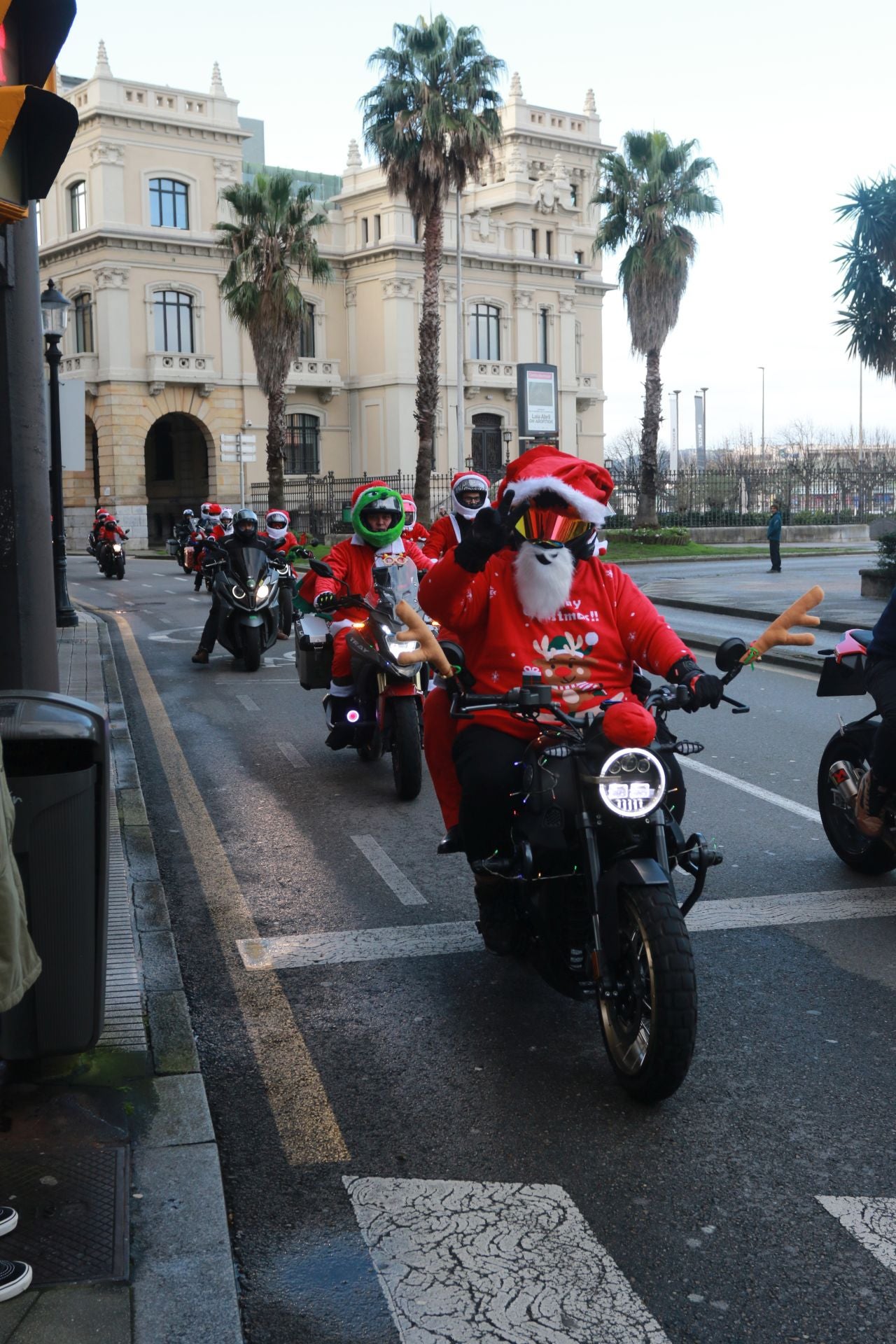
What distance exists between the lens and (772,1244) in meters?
3.36

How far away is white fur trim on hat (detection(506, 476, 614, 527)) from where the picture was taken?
485 cm

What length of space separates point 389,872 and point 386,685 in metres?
1.92

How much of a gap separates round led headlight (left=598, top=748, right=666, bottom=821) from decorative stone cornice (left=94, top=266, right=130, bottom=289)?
52.8 meters

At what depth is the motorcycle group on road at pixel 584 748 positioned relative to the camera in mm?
4016

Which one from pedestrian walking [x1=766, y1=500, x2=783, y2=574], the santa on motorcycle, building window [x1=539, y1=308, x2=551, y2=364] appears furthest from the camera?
building window [x1=539, y1=308, x2=551, y2=364]

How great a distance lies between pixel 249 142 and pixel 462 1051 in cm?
7708

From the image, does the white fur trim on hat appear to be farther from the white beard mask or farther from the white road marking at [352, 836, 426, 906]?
the white road marking at [352, 836, 426, 906]

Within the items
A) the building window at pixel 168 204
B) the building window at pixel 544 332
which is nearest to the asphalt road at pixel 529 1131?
the building window at pixel 168 204

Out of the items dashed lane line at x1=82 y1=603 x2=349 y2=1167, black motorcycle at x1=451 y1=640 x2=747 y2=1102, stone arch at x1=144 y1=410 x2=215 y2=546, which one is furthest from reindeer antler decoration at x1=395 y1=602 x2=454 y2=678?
stone arch at x1=144 y1=410 x2=215 y2=546

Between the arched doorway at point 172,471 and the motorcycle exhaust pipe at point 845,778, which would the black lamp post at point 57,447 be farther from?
the arched doorway at point 172,471

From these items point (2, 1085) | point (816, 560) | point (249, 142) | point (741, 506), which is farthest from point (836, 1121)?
point (249, 142)

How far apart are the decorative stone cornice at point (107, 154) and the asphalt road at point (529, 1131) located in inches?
2003

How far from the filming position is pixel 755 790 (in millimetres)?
8609

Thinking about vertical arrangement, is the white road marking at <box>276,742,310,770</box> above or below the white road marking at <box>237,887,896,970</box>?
above
